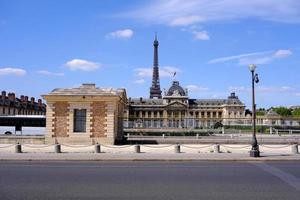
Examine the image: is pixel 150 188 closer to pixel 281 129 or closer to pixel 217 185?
pixel 217 185

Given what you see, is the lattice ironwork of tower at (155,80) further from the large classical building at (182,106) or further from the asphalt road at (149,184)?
the asphalt road at (149,184)

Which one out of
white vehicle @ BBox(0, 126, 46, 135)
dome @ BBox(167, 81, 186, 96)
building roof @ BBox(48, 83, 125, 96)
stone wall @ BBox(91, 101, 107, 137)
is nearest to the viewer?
stone wall @ BBox(91, 101, 107, 137)

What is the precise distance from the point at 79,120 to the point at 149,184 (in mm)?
22400

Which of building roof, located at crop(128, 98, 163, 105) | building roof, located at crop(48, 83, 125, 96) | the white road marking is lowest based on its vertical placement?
the white road marking

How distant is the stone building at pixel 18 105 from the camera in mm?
113375

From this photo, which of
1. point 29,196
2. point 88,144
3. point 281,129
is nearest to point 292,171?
point 29,196

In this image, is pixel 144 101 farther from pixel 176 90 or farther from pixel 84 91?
pixel 84 91

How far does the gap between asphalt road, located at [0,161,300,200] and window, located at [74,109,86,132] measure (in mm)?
17681

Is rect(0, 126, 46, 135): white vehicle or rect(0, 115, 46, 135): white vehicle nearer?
rect(0, 126, 46, 135): white vehicle

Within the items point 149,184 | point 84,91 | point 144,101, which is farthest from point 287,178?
point 144,101

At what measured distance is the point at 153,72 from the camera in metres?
190

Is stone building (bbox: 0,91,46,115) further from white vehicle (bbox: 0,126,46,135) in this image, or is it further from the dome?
white vehicle (bbox: 0,126,46,135)

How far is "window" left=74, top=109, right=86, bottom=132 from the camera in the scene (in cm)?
3450

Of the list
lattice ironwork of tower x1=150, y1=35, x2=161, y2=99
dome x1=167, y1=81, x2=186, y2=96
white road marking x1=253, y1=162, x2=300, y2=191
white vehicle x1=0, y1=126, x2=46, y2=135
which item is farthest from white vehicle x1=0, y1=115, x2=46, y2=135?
lattice ironwork of tower x1=150, y1=35, x2=161, y2=99
